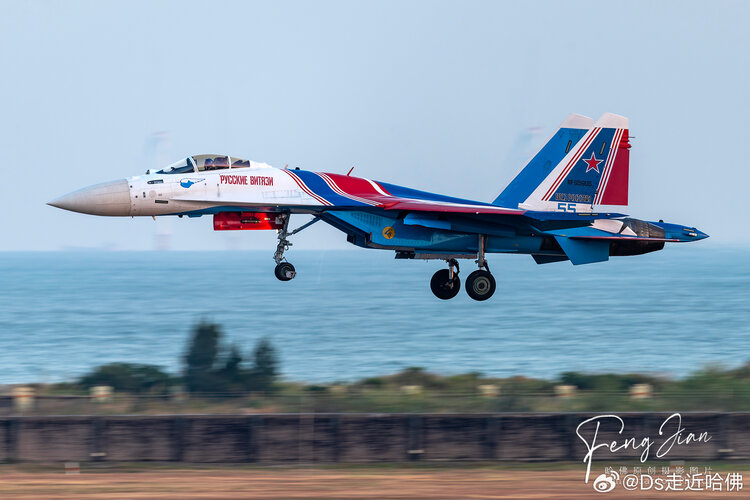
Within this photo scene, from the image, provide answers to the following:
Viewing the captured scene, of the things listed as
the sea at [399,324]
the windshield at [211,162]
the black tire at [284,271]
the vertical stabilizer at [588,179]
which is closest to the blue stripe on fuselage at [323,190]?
the windshield at [211,162]

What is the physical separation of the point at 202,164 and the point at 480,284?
8.15 metres

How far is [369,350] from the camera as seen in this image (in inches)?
2660

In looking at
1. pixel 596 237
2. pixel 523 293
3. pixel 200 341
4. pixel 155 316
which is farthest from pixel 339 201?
pixel 523 293

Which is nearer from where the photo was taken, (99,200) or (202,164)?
(99,200)

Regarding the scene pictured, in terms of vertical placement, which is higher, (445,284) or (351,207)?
(351,207)

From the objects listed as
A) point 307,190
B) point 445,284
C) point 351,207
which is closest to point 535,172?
point 445,284

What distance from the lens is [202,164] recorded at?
25.4 m

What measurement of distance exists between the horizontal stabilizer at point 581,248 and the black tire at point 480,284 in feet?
7.13

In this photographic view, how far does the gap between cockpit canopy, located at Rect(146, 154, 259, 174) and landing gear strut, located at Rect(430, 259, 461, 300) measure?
625cm

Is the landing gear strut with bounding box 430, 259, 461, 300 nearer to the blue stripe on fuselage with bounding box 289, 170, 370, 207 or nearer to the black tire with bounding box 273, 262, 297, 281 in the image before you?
the blue stripe on fuselage with bounding box 289, 170, 370, 207

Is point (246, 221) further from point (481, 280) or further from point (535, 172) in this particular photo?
point (535, 172)

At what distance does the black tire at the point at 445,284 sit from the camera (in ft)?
90.5

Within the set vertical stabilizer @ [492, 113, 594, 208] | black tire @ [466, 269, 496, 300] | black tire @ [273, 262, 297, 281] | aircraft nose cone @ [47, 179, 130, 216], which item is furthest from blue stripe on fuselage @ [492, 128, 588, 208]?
aircraft nose cone @ [47, 179, 130, 216]

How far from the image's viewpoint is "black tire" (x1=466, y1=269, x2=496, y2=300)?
2680 cm
